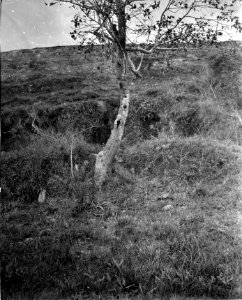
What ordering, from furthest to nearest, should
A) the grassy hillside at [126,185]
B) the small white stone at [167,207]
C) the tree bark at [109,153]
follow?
the tree bark at [109,153]
the small white stone at [167,207]
the grassy hillside at [126,185]

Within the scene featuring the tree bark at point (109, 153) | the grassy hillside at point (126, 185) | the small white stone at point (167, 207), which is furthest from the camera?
the tree bark at point (109, 153)

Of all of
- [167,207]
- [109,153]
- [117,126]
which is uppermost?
[117,126]

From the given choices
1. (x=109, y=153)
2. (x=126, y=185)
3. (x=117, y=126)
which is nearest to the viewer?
(x=126, y=185)

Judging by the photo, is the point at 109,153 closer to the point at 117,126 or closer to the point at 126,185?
the point at 117,126

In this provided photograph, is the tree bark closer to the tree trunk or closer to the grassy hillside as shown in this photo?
the tree trunk

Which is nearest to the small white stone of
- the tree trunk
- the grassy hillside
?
the grassy hillside

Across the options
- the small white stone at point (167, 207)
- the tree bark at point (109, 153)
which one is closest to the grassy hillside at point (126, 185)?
the small white stone at point (167, 207)

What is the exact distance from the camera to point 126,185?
10594 mm

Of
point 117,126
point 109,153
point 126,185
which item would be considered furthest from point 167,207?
point 117,126

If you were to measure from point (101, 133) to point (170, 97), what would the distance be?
488 cm

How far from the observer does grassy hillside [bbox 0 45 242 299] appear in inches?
208

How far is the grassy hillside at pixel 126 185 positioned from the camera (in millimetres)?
5293

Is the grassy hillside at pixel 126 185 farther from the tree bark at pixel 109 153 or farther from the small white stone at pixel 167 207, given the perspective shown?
the tree bark at pixel 109 153

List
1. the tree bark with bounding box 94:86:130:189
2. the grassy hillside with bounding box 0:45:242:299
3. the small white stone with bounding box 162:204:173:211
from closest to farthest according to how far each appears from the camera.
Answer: the grassy hillside with bounding box 0:45:242:299 < the small white stone with bounding box 162:204:173:211 < the tree bark with bounding box 94:86:130:189
